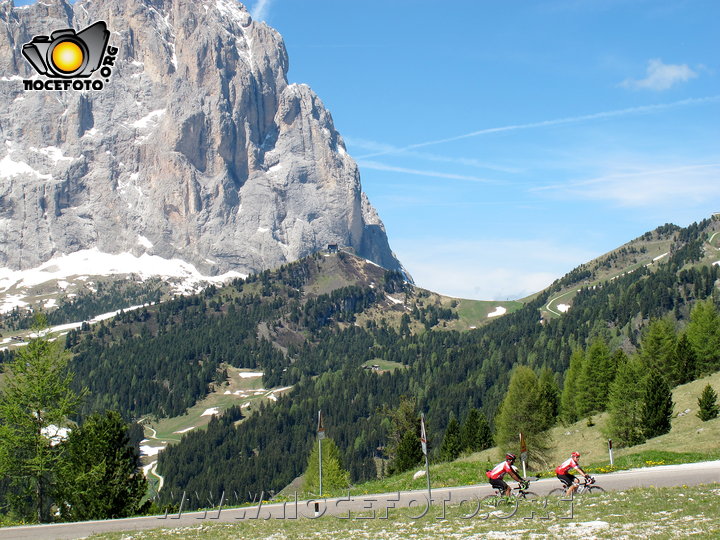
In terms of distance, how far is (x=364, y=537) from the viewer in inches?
1041

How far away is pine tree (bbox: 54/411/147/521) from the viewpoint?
46.9 metres

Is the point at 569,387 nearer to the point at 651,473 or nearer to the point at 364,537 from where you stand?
the point at 651,473

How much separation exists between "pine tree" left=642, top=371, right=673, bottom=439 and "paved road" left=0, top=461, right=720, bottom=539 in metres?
31.1

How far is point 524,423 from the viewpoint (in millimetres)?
86250

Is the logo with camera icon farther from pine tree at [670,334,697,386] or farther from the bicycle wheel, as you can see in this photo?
pine tree at [670,334,697,386]

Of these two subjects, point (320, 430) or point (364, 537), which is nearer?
point (364, 537)

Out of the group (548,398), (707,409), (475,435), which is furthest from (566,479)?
(548,398)

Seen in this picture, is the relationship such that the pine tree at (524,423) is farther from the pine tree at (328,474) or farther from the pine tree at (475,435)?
the pine tree at (328,474)

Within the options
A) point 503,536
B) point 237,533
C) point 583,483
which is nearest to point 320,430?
point 237,533

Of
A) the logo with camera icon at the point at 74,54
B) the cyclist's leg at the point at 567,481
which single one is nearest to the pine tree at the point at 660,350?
the cyclist's leg at the point at 567,481

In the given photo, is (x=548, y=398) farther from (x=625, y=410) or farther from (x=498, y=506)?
(x=498, y=506)

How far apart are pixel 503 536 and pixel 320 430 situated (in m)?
20.9

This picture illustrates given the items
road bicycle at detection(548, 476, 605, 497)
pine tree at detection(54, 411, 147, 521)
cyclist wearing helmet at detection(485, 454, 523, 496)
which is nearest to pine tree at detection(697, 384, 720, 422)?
road bicycle at detection(548, 476, 605, 497)

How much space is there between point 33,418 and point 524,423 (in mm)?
58094
